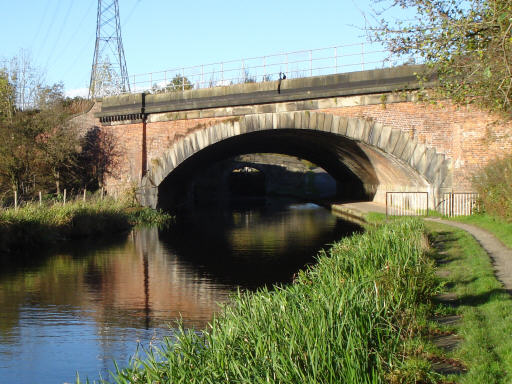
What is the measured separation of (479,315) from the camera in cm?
687

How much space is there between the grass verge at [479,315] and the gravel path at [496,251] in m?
0.17

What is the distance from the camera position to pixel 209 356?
16.7 feet

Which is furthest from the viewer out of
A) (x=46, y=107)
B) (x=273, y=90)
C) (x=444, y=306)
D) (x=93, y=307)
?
(x=46, y=107)

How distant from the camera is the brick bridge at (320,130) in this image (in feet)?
66.8

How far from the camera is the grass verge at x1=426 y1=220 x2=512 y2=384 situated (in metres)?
5.09

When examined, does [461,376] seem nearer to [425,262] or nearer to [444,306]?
[444,306]

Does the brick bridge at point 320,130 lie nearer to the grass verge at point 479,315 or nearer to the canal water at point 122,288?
the canal water at point 122,288

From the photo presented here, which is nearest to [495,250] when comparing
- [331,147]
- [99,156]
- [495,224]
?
[495,224]

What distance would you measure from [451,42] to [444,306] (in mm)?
3742

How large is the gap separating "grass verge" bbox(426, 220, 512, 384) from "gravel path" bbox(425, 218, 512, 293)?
0.17 meters

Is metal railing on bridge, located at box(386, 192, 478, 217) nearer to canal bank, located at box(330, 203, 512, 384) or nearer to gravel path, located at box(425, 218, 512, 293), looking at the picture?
gravel path, located at box(425, 218, 512, 293)

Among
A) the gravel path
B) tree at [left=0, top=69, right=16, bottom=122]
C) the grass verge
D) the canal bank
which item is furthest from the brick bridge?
the grass verge

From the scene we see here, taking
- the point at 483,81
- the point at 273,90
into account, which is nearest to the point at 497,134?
the point at 273,90

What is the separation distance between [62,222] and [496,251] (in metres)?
12.8
